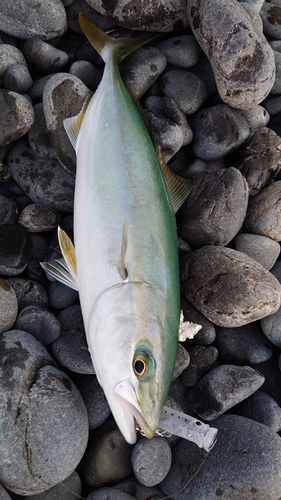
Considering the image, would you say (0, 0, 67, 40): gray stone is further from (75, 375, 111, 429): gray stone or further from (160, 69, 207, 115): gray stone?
(75, 375, 111, 429): gray stone

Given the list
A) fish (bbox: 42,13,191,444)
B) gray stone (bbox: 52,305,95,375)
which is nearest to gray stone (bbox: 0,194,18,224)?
fish (bbox: 42,13,191,444)


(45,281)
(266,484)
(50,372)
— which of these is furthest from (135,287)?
(266,484)

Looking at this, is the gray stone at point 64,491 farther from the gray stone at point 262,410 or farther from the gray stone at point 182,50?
the gray stone at point 182,50

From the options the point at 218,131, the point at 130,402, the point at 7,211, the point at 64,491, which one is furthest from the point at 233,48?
the point at 64,491

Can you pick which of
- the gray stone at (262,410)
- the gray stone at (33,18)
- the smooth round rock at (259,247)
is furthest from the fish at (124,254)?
the gray stone at (262,410)

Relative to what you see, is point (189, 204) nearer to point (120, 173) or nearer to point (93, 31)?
point (120, 173)
